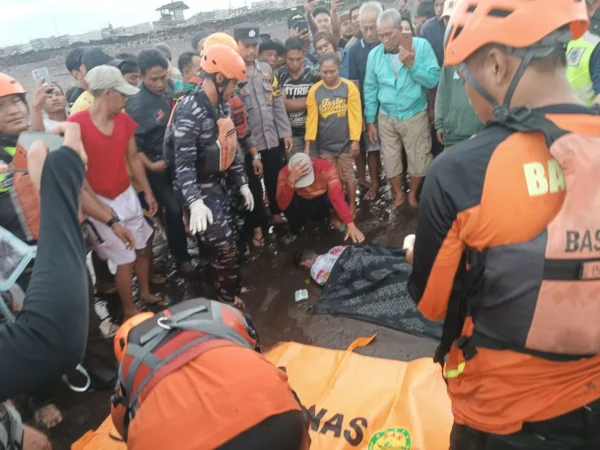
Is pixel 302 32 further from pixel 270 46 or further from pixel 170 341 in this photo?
pixel 170 341

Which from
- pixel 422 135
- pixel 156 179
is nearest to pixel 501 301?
pixel 156 179

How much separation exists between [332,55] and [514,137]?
4.13 metres

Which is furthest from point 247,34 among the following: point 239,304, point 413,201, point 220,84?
point 239,304

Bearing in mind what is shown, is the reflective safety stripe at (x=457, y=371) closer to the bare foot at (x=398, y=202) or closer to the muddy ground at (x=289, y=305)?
the muddy ground at (x=289, y=305)

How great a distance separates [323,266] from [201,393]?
286cm

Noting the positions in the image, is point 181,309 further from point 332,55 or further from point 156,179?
point 332,55

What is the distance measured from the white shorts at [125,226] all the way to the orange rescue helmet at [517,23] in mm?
3005

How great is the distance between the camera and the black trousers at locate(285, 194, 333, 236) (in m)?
4.96

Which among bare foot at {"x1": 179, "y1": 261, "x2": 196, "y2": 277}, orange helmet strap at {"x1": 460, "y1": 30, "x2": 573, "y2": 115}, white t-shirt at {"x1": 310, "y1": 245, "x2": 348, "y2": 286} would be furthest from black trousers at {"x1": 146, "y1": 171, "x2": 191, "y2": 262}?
orange helmet strap at {"x1": 460, "y1": 30, "x2": 573, "y2": 115}

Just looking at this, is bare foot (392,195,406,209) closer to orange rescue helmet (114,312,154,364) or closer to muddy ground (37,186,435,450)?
muddy ground (37,186,435,450)

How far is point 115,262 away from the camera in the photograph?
366cm

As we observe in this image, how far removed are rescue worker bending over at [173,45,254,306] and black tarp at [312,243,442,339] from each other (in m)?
0.93

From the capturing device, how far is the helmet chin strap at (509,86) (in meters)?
1.25

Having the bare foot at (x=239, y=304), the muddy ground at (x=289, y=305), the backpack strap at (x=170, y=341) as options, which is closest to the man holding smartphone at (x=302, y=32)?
the muddy ground at (x=289, y=305)
